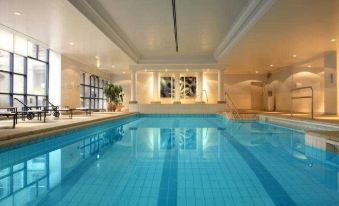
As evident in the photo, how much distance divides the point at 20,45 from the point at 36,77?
1.91 metres

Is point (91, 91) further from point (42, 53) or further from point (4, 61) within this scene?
point (4, 61)

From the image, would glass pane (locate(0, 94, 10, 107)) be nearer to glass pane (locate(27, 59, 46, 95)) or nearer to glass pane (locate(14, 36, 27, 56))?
glass pane (locate(27, 59, 46, 95))

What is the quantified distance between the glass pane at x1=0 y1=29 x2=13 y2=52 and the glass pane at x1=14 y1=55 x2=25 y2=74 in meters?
0.56

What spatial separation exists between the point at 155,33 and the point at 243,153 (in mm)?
6951

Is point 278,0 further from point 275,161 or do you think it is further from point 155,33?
point 155,33

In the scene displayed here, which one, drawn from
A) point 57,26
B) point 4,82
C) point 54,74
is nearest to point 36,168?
point 57,26

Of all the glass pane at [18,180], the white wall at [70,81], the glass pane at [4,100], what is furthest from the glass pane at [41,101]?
the glass pane at [18,180]

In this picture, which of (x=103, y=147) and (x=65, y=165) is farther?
(x=103, y=147)

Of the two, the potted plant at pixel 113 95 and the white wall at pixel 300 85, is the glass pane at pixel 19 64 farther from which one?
the white wall at pixel 300 85

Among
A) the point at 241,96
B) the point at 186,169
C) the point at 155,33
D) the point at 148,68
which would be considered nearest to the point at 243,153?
the point at 186,169

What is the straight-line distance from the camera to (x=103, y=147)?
18.4ft

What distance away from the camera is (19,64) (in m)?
10.2

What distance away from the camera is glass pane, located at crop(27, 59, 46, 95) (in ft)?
35.9

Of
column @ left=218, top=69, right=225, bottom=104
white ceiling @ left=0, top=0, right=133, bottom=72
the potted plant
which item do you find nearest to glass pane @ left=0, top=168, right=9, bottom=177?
white ceiling @ left=0, top=0, right=133, bottom=72
